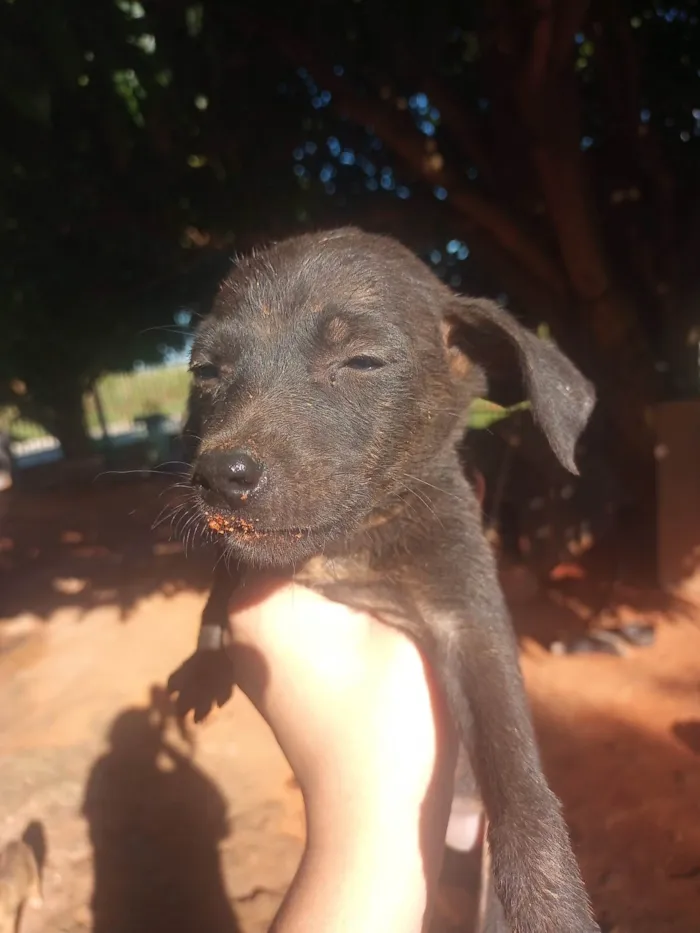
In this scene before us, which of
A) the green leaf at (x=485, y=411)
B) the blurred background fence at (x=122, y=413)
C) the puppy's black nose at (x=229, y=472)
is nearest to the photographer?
the puppy's black nose at (x=229, y=472)

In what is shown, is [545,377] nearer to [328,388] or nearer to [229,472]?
[328,388]

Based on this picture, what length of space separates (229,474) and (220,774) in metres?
2.98

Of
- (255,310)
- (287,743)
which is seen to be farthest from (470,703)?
(255,310)

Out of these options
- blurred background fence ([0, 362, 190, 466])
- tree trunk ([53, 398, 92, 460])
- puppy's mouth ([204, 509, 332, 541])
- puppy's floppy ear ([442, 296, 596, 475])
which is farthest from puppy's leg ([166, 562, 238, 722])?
tree trunk ([53, 398, 92, 460])

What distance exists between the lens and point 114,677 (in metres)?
5.13

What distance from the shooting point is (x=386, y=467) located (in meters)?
2.22

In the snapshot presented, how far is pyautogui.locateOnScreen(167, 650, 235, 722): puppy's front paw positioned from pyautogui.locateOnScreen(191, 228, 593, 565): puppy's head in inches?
33.5

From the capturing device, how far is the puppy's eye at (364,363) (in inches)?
84.0

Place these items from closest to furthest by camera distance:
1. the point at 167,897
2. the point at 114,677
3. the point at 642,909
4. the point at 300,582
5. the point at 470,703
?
the point at 470,703, the point at 300,582, the point at 642,909, the point at 167,897, the point at 114,677

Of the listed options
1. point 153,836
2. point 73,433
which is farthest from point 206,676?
point 73,433

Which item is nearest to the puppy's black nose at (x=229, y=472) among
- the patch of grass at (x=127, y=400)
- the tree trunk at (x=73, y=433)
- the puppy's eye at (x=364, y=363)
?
the puppy's eye at (x=364, y=363)

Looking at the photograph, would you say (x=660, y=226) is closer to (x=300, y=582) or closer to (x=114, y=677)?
(x=300, y=582)

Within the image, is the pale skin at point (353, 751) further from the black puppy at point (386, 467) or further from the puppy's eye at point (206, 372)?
the puppy's eye at point (206, 372)

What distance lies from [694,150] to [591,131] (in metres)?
0.83
